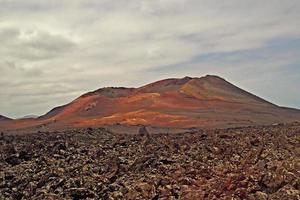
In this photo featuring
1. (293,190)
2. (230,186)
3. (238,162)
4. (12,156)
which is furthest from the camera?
(12,156)

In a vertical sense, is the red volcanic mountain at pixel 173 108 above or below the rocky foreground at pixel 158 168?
above

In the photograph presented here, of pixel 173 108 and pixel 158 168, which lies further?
pixel 173 108

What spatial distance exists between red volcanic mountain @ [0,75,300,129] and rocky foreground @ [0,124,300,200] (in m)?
26.2

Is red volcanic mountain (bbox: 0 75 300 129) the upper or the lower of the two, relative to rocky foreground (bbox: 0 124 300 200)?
upper

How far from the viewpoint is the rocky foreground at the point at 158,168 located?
14508 millimetres

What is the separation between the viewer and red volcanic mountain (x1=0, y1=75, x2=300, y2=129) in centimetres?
5362

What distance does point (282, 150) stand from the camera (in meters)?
18.3

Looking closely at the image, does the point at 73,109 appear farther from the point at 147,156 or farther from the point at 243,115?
the point at 147,156

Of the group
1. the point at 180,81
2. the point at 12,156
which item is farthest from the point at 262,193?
the point at 180,81

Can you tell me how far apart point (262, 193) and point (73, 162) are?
773 centimetres

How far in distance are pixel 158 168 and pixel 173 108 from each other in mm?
45237

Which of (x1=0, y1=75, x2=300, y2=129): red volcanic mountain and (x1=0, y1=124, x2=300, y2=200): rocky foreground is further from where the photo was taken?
(x1=0, y1=75, x2=300, y2=129): red volcanic mountain

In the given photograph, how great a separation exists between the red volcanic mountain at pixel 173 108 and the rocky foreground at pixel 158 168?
26.2 m

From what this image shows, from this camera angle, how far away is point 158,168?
1698 centimetres
